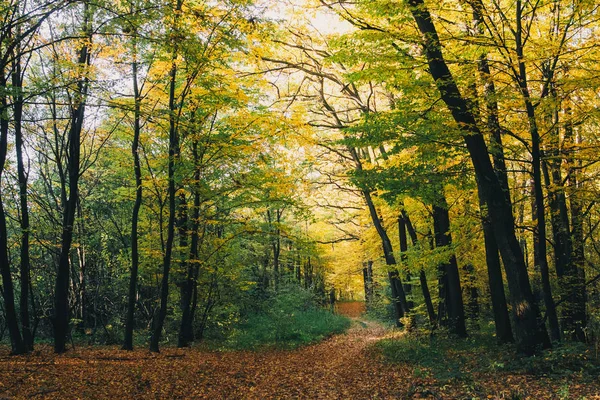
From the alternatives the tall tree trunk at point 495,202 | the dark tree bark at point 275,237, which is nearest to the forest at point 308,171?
the tall tree trunk at point 495,202

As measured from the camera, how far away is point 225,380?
862 centimetres

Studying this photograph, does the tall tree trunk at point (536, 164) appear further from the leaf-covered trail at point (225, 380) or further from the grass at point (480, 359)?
the leaf-covered trail at point (225, 380)

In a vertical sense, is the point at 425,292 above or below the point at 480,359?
above

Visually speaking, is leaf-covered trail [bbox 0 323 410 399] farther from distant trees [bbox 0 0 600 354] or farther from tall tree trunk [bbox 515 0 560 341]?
tall tree trunk [bbox 515 0 560 341]

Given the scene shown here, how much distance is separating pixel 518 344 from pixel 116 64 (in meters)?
12.8

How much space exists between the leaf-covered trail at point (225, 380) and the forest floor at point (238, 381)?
1 centimetres

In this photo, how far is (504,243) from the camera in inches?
318

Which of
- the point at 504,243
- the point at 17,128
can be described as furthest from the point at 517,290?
the point at 17,128

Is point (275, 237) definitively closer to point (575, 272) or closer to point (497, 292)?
point (497, 292)

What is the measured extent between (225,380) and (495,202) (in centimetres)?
702

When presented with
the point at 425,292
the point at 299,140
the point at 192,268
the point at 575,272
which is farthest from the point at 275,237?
the point at 575,272

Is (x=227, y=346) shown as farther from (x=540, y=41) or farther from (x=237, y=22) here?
(x=540, y=41)

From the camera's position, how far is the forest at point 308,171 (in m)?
7.44

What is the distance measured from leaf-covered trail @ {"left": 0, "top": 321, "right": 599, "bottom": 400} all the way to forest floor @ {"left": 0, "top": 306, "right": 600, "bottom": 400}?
11 mm
